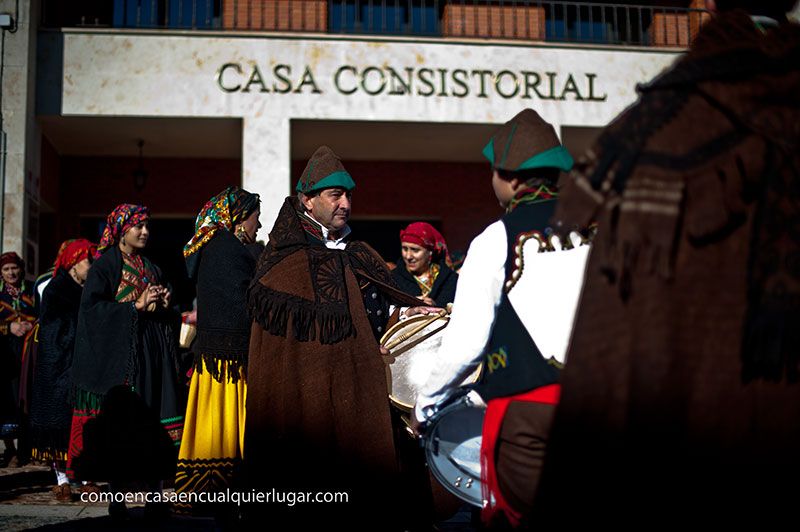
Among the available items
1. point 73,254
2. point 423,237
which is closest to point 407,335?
point 423,237

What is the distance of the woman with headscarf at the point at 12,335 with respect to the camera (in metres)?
8.32

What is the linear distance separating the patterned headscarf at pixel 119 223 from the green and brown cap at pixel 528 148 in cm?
349

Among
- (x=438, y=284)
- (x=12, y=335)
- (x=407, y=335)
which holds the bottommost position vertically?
(x=12, y=335)

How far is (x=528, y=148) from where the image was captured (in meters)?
3.01

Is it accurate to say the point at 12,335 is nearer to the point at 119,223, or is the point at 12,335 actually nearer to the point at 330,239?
the point at 119,223

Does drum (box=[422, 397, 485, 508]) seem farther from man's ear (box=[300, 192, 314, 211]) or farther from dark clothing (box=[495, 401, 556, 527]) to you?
man's ear (box=[300, 192, 314, 211])

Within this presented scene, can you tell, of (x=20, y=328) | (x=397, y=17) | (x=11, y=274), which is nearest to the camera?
(x=20, y=328)

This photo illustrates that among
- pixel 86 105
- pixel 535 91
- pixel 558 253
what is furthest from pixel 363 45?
pixel 558 253

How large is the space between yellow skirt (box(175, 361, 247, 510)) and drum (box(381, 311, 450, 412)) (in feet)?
3.35

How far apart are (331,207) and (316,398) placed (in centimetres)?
99

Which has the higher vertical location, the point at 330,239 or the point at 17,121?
the point at 17,121

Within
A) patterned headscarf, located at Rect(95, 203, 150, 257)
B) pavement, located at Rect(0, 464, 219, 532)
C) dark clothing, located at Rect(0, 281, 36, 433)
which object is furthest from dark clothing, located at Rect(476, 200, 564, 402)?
dark clothing, located at Rect(0, 281, 36, 433)

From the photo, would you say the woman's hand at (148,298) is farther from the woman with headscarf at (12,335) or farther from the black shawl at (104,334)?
the woman with headscarf at (12,335)

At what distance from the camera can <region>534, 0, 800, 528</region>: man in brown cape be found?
1889 mm
